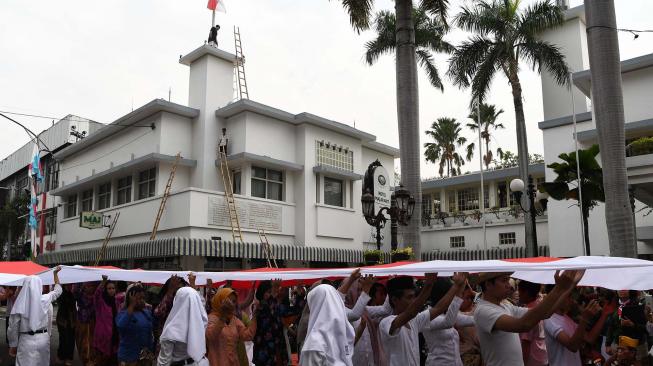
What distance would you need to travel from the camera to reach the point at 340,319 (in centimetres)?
480

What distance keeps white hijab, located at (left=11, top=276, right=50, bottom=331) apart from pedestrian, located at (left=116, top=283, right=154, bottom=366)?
1.34 m

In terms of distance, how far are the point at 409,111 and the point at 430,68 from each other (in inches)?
349

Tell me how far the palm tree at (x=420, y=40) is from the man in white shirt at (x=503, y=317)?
68.6ft

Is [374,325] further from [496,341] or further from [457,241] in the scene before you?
[457,241]

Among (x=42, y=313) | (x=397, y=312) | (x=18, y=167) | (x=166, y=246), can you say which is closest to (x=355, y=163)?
(x=166, y=246)

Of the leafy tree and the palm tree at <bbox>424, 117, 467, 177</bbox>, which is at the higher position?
the palm tree at <bbox>424, 117, 467, 177</bbox>

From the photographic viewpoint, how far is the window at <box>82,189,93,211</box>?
94.4 ft

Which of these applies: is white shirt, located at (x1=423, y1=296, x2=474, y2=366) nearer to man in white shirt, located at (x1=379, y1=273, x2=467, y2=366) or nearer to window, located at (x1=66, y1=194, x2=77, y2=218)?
man in white shirt, located at (x1=379, y1=273, x2=467, y2=366)

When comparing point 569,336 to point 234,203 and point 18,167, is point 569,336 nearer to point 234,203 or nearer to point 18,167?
point 234,203

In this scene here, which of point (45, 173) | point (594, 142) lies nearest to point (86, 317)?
point (594, 142)

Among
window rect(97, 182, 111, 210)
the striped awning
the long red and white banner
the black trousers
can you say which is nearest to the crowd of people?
the long red and white banner

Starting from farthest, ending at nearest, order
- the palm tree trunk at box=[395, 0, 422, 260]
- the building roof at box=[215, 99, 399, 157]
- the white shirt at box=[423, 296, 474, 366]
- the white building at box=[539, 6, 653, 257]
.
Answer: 1. the building roof at box=[215, 99, 399, 157]
2. the white building at box=[539, 6, 653, 257]
3. the palm tree trunk at box=[395, 0, 422, 260]
4. the white shirt at box=[423, 296, 474, 366]

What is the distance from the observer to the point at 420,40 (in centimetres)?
2519

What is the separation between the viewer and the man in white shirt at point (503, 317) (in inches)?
151
